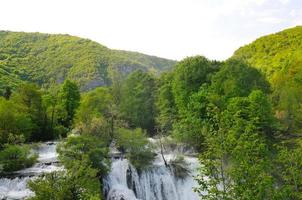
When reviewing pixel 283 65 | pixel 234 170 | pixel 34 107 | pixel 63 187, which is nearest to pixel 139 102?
pixel 34 107

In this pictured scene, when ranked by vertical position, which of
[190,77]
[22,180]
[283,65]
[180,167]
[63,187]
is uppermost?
[283,65]

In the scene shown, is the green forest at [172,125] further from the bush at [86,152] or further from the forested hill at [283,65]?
the forested hill at [283,65]

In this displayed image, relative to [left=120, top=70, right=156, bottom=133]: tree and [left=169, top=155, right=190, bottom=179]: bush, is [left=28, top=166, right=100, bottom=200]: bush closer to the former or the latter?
[left=169, top=155, right=190, bottom=179]: bush

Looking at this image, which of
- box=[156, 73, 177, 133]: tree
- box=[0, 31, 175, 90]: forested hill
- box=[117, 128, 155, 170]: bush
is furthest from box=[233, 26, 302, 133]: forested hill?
box=[0, 31, 175, 90]: forested hill

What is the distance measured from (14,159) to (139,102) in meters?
30.3

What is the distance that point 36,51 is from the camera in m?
183

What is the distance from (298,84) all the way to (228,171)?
4873cm

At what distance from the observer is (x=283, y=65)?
304 ft

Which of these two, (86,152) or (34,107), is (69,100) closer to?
(34,107)

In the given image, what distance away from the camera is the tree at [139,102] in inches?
2731

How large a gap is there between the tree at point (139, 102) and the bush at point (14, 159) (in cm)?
2490

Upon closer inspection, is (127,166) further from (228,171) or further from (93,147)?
(228,171)

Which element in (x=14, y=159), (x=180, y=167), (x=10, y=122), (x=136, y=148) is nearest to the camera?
(x=14, y=159)

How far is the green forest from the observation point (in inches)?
1069
